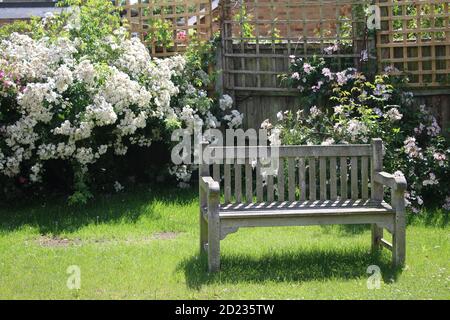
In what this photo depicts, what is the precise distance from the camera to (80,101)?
834 centimetres

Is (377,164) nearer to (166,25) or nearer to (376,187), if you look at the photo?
(376,187)

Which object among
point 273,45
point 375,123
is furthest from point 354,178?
point 273,45

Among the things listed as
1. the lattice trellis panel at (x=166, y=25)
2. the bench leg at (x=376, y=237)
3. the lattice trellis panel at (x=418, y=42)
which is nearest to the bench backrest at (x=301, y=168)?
the bench leg at (x=376, y=237)

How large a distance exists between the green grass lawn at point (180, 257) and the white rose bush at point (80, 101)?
0.65m

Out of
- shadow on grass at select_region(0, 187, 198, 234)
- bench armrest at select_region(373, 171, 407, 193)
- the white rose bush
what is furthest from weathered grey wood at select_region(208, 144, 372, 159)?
the white rose bush

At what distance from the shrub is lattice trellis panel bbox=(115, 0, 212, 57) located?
1.49 m

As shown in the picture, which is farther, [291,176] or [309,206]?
[291,176]

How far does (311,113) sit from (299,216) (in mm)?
3413

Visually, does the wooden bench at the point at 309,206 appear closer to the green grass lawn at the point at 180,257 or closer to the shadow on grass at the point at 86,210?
the green grass lawn at the point at 180,257

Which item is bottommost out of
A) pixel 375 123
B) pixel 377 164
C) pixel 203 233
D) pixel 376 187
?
pixel 203 233

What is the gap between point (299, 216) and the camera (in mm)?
5941

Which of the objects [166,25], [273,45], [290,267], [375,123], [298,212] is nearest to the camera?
[298,212]

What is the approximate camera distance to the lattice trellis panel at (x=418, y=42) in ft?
31.0

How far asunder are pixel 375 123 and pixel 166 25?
339 centimetres
